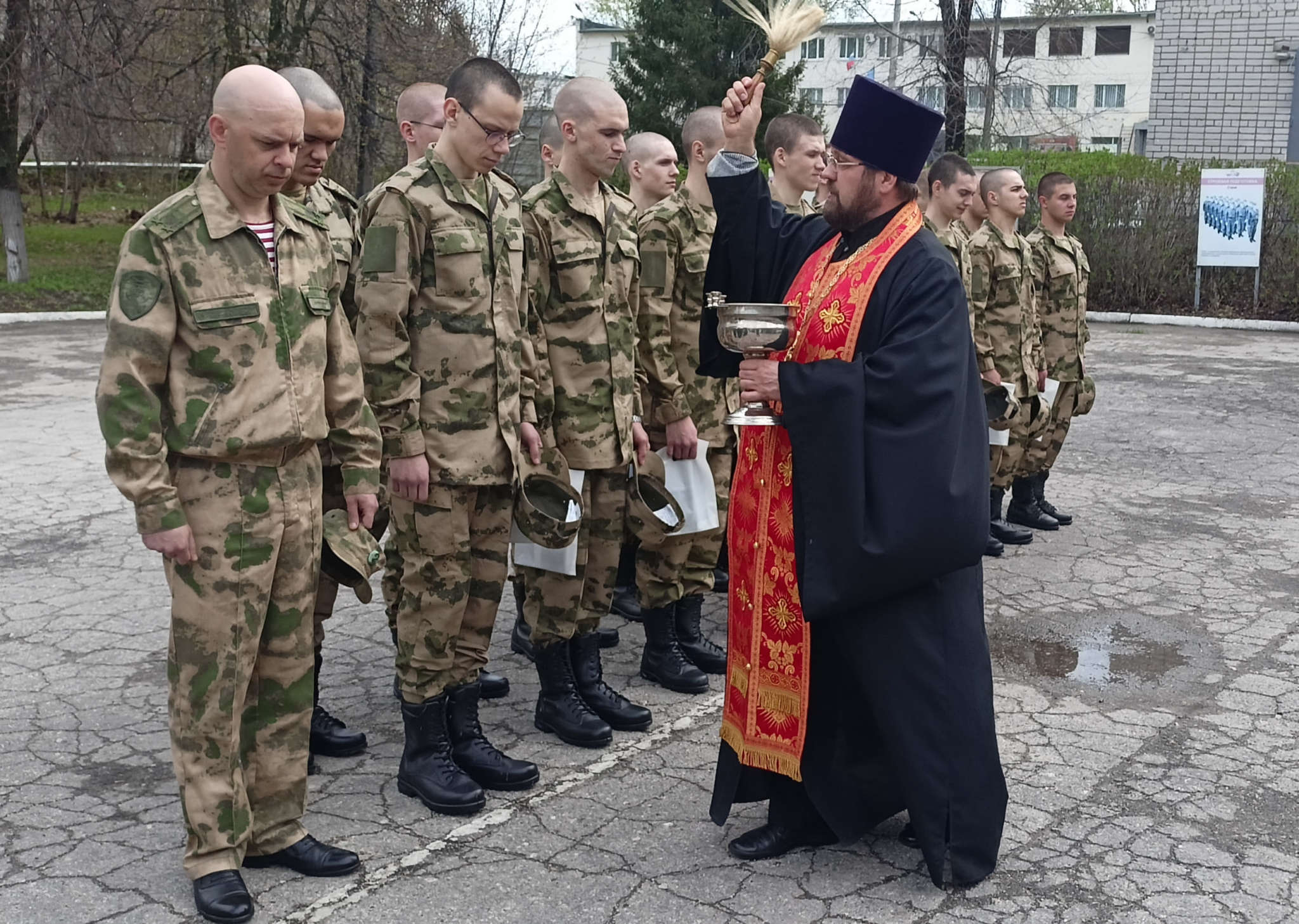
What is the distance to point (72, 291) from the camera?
20.4 metres

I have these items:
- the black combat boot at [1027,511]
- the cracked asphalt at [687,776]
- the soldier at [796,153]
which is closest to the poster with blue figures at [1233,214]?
the cracked asphalt at [687,776]

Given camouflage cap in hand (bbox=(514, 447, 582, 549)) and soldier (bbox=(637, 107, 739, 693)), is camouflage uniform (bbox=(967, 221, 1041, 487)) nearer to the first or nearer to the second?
soldier (bbox=(637, 107, 739, 693))

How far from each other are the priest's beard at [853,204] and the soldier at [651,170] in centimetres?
259

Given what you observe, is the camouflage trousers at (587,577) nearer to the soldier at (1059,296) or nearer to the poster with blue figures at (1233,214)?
the soldier at (1059,296)

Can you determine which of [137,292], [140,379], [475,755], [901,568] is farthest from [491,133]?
[475,755]

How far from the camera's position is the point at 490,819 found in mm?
4117

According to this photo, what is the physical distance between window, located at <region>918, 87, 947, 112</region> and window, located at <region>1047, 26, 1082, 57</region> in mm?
11101

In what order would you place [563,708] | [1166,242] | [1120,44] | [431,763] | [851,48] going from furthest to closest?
1. [1120,44]
2. [851,48]
3. [1166,242]
4. [563,708]
5. [431,763]

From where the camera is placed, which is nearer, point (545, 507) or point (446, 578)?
point (446, 578)

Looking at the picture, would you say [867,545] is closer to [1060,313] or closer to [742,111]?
[742,111]

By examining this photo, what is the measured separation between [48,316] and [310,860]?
16646mm

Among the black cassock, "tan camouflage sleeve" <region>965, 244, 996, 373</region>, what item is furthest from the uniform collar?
"tan camouflage sleeve" <region>965, 244, 996, 373</region>

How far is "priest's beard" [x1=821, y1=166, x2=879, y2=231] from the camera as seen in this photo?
3.81m

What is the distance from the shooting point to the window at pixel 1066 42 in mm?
40050
